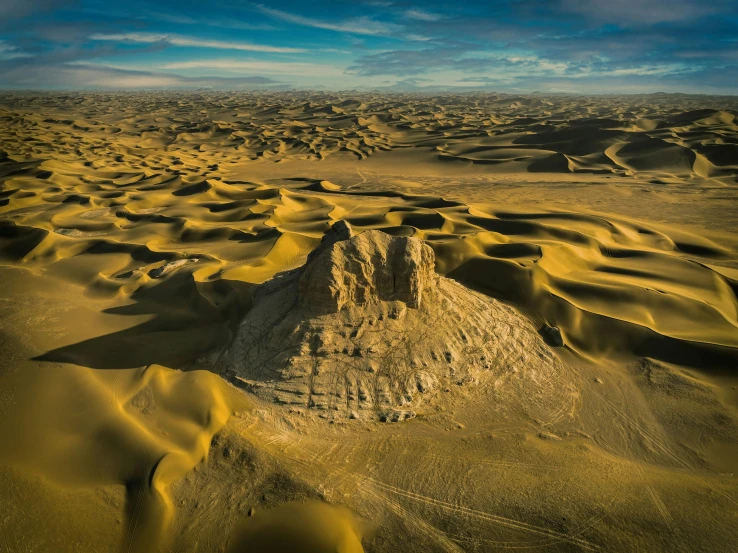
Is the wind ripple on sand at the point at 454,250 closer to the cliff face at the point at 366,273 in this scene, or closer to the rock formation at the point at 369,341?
the rock formation at the point at 369,341

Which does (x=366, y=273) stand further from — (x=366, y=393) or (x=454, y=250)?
(x=454, y=250)

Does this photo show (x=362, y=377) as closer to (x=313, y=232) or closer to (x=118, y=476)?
(x=118, y=476)

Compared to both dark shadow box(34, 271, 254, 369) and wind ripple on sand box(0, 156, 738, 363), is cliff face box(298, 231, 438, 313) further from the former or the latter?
wind ripple on sand box(0, 156, 738, 363)

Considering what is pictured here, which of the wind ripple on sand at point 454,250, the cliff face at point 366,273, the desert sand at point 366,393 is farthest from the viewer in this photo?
the wind ripple on sand at point 454,250

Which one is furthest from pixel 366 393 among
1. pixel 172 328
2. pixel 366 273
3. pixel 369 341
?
pixel 172 328

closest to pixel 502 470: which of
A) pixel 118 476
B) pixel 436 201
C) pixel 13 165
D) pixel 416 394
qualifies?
pixel 416 394

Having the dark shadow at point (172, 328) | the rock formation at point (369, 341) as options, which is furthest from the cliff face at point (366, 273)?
the dark shadow at point (172, 328)

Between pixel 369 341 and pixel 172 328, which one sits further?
pixel 172 328

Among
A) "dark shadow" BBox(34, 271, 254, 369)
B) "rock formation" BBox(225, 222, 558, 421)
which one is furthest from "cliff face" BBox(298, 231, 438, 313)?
"dark shadow" BBox(34, 271, 254, 369)
